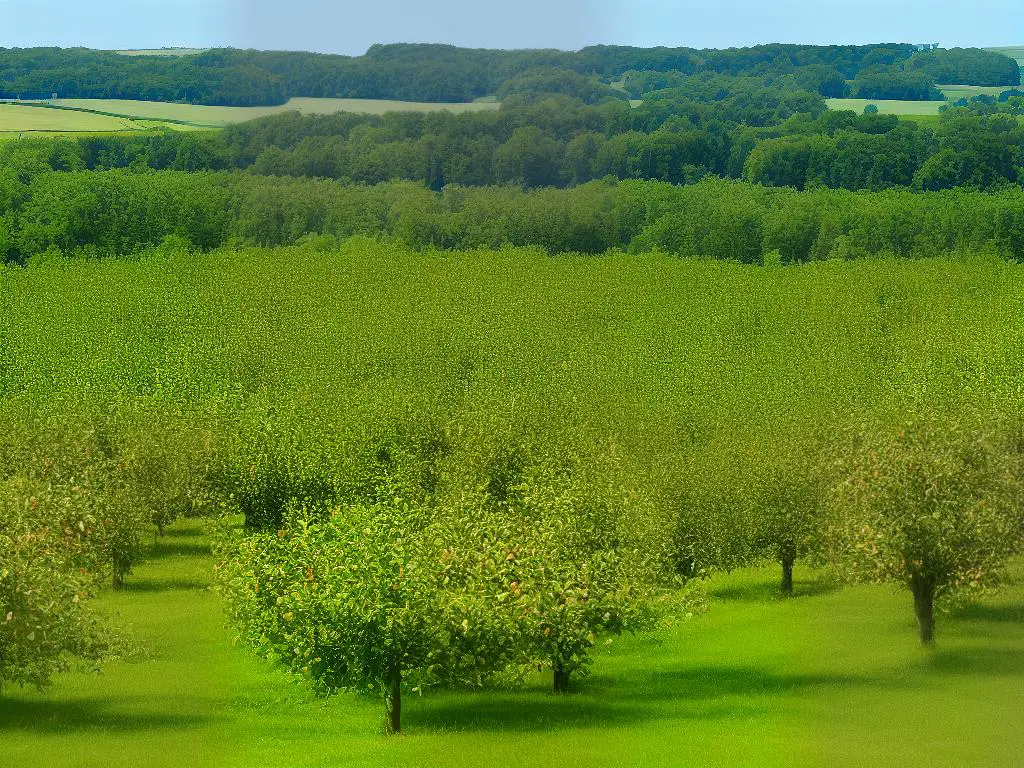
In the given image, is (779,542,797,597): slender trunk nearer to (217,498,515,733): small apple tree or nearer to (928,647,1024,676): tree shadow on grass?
(928,647,1024,676): tree shadow on grass

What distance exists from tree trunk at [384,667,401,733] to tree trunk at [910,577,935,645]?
2386 cm

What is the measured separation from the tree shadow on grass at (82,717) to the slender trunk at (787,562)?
121 feet

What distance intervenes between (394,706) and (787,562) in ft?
119

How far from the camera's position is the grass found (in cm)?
4450

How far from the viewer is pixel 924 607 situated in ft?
203

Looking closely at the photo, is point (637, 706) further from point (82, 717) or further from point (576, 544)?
point (82, 717)

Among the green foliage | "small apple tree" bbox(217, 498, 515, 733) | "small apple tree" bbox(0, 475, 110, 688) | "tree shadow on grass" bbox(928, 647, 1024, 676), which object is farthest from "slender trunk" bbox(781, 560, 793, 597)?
"small apple tree" bbox(0, 475, 110, 688)

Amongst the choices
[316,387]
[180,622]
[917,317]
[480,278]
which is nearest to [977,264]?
[917,317]

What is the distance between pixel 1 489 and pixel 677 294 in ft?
454

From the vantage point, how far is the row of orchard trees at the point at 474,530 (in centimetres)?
4481

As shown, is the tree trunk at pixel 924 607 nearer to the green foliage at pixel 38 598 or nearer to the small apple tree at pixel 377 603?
the small apple tree at pixel 377 603

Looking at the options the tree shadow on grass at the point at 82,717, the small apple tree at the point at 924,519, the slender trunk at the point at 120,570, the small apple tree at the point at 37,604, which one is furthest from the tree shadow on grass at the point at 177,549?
the small apple tree at the point at 924,519

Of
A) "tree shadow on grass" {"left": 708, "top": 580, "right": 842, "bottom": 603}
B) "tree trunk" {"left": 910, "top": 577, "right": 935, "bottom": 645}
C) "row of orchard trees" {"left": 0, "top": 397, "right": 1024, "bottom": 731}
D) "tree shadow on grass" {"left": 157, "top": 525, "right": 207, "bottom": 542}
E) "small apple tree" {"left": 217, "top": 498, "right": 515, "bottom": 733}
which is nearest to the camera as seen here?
"small apple tree" {"left": 217, "top": 498, "right": 515, "bottom": 733}

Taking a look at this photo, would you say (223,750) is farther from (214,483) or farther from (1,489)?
(214,483)
